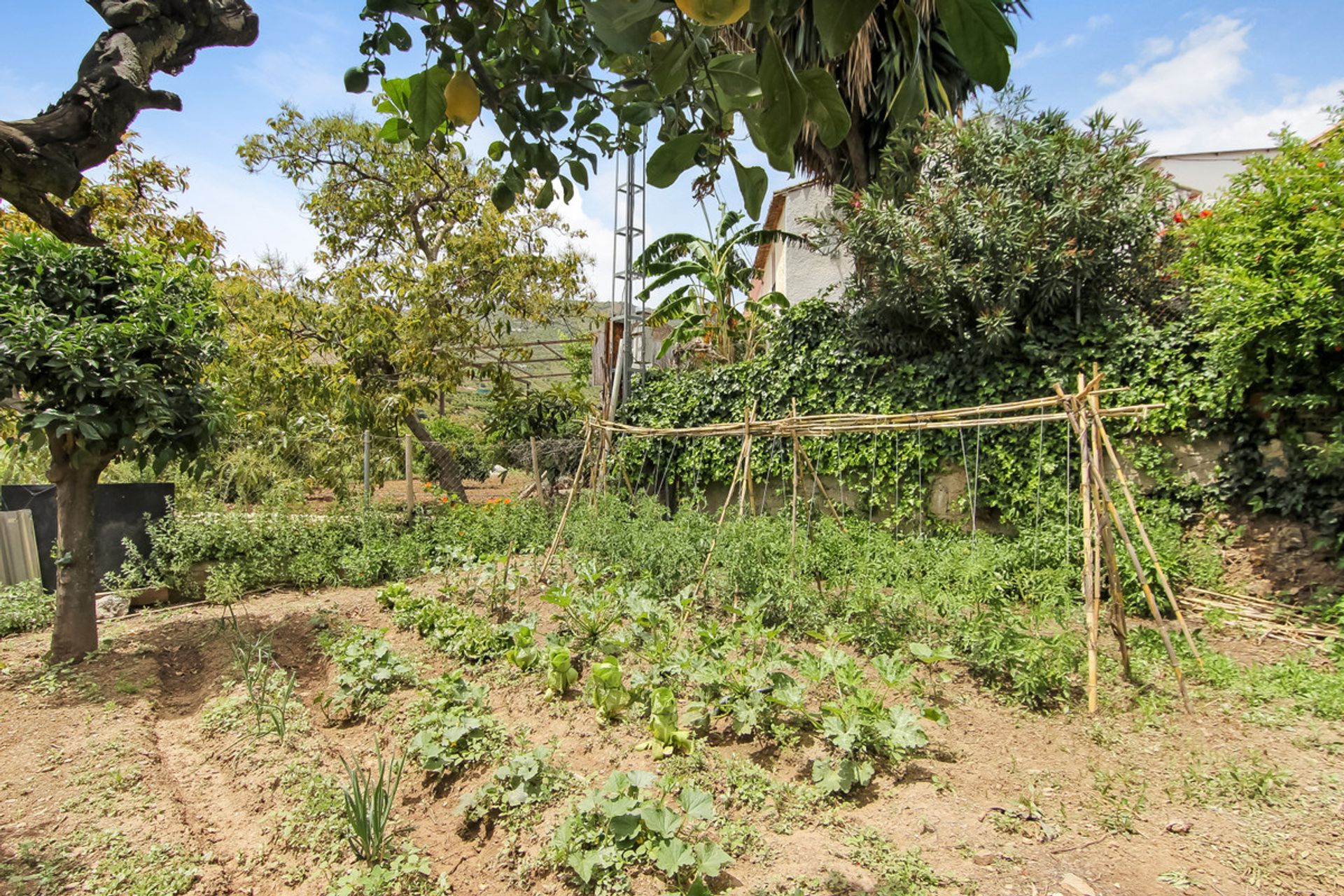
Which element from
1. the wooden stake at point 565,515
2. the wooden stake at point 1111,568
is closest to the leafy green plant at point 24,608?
the wooden stake at point 565,515

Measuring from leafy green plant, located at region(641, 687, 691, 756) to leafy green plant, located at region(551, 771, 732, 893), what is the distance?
54cm

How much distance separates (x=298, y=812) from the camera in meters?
2.70

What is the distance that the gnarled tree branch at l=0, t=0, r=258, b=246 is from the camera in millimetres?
1577

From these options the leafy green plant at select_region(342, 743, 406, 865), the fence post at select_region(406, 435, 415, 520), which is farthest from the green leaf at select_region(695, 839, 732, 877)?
the fence post at select_region(406, 435, 415, 520)

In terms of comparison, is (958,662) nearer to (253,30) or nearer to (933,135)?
(253,30)

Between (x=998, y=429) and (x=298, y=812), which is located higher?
(x=998, y=429)

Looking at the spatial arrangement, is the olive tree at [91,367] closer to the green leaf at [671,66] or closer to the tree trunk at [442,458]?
the green leaf at [671,66]

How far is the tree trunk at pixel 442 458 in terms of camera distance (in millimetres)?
8914

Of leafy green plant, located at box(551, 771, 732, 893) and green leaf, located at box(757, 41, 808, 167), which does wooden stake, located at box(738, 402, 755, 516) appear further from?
green leaf, located at box(757, 41, 808, 167)

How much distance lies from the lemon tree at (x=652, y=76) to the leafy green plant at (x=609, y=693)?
2.54 metres

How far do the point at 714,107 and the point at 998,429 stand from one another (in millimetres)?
5834

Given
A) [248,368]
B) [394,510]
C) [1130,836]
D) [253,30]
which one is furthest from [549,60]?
[248,368]

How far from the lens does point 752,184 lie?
96 centimetres

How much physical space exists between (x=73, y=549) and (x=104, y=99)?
146 inches
